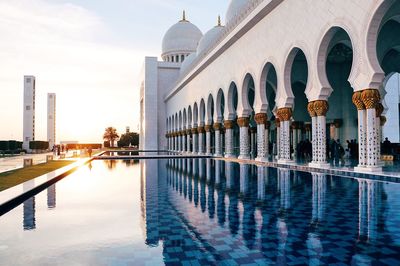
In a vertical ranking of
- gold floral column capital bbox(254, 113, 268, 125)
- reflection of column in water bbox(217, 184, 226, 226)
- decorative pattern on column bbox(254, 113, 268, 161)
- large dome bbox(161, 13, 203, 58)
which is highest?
large dome bbox(161, 13, 203, 58)

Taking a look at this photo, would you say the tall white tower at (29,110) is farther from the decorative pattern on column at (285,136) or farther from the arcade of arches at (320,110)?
the decorative pattern on column at (285,136)

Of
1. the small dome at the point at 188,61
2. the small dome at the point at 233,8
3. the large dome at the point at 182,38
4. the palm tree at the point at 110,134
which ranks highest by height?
the large dome at the point at 182,38

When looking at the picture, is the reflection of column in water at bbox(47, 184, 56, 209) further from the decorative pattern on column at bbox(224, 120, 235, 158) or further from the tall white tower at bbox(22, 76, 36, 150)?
the tall white tower at bbox(22, 76, 36, 150)

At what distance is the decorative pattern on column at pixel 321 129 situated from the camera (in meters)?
9.12

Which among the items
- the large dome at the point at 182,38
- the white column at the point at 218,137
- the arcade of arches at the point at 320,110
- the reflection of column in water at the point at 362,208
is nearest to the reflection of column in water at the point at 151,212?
the reflection of column in water at the point at 362,208

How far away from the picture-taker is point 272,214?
13.4 ft

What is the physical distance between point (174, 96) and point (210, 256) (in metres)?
28.6

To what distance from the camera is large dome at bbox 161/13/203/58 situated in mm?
34406

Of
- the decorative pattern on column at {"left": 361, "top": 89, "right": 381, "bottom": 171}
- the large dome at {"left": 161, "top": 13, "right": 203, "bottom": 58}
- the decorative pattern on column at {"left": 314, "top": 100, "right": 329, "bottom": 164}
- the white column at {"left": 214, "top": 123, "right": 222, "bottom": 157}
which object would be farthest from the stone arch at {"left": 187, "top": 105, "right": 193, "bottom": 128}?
the decorative pattern on column at {"left": 361, "top": 89, "right": 381, "bottom": 171}

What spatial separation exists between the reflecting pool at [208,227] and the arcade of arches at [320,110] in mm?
2245

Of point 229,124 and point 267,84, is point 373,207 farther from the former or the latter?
point 267,84

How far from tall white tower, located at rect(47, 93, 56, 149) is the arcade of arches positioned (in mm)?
27024

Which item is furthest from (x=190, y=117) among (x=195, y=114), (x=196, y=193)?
(x=196, y=193)

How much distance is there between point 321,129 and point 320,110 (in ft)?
1.73
